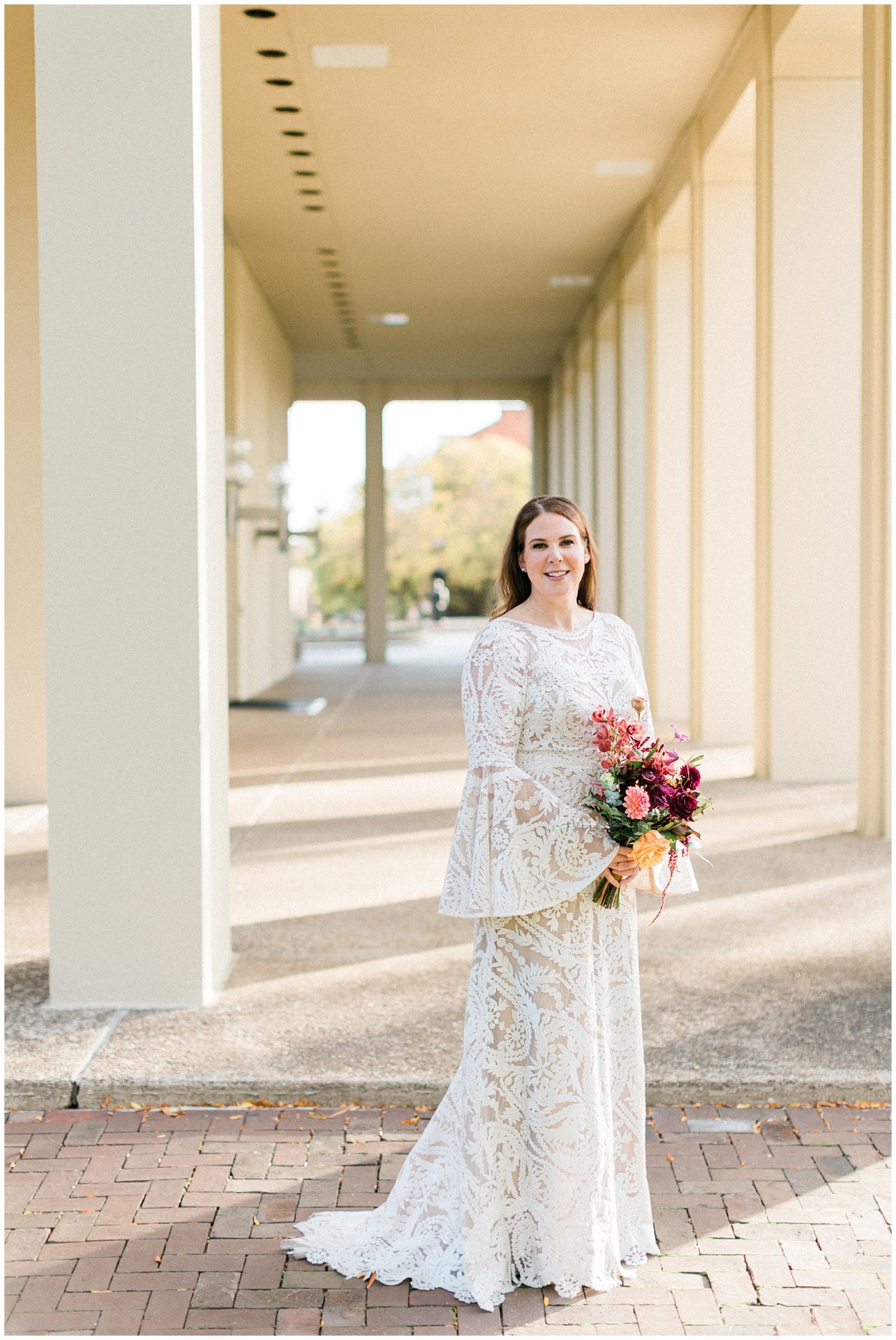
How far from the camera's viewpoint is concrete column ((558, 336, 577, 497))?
886 inches

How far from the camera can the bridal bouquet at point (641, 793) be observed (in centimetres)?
279

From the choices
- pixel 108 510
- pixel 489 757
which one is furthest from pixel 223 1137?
pixel 108 510

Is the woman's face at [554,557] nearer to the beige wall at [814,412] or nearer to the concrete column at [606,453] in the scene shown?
the beige wall at [814,412]

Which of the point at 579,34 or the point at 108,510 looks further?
the point at 579,34

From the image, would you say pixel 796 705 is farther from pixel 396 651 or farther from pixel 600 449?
pixel 396 651

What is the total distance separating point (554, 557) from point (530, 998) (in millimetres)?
941

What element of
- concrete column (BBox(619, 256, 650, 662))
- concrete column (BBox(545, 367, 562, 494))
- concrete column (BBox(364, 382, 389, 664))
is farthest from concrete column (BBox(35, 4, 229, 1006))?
concrete column (BBox(364, 382, 389, 664))

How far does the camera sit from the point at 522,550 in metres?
3.05

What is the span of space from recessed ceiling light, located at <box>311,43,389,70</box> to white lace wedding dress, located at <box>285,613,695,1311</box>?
8192 millimetres

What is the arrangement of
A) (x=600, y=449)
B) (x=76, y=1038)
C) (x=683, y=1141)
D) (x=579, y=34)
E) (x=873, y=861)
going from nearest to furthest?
(x=683, y=1141)
(x=76, y=1038)
(x=873, y=861)
(x=579, y=34)
(x=600, y=449)

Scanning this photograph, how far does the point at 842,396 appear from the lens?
9.52 m

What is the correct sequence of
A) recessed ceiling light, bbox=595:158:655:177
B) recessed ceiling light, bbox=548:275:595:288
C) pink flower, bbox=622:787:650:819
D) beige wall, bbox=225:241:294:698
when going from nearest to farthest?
pink flower, bbox=622:787:650:819
recessed ceiling light, bbox=595:158:655:177
beige wall, bbox=225:241:294:698
recessed ceiling light, bbox=548:275:595:288

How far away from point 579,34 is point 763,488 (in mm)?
3442

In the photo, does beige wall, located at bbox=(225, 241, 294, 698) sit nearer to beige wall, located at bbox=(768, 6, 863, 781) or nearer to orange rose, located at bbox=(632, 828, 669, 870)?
beige wall, located at bbox=(768, 6, 863, 781)
